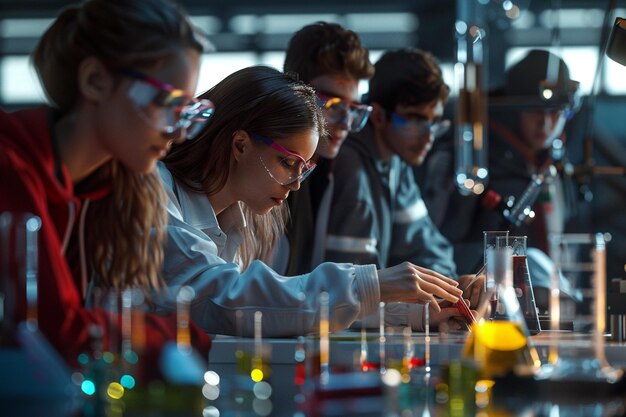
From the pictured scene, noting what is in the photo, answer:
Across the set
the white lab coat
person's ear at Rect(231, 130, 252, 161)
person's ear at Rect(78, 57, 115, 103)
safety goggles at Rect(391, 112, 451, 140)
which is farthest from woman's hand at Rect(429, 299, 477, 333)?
safety goggles at Rect(391, 112, 451, 140)

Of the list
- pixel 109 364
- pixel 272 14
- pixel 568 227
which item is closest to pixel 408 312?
pixel 109 364

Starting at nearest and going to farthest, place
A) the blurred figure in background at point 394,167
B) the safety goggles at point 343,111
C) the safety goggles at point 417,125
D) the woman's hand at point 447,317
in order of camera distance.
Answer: the woman's hand at point 447,317 → the safety goggles at point 343,111 → the blurred figure in background at point 394,167 → the safety goggles at point 417,125

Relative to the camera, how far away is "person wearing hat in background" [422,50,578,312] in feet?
15.0

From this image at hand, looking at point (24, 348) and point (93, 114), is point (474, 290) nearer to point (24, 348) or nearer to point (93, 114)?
point (93, 114)

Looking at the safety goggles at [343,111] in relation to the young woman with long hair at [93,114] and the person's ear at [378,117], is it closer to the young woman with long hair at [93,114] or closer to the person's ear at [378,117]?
the person's ear at [378,117]

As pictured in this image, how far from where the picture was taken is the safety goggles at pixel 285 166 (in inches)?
115

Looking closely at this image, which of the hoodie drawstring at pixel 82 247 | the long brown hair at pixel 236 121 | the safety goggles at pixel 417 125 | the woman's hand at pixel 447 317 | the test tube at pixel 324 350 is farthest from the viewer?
the safety goggles at pixel 417 125

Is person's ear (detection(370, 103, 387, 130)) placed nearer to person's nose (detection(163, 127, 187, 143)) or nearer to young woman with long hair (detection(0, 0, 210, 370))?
young woman with long hair (detection(0, 0, 210, 370))

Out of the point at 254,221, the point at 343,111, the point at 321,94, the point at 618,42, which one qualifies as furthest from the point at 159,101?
the point at 321,94

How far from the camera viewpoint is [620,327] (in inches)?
104

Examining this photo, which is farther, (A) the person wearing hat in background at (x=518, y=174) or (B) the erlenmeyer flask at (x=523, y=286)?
(A) the person wearing hat in background at (x=518, y=174)

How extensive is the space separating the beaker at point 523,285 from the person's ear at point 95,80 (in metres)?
1.09

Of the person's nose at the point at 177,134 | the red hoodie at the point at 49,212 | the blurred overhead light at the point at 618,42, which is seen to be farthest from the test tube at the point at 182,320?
the blurred overhead light at the point at 618,42

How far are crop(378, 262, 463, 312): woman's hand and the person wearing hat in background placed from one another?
68.3 inches
